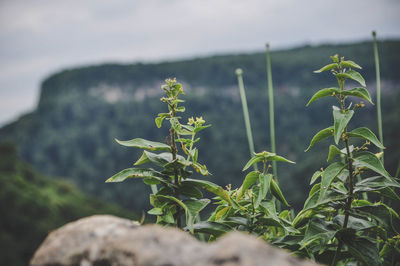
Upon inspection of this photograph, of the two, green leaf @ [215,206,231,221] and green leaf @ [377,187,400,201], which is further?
green leaf @ [215,206,231,221]

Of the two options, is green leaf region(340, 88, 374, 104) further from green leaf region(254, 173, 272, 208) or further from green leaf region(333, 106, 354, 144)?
green leaf region(254, 173, 272, 208)

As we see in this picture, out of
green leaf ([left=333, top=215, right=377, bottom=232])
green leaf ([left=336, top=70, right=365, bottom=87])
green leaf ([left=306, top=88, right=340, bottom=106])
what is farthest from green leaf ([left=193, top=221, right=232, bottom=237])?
green leaf ([left=336, top=70, right=365, bottom=87])

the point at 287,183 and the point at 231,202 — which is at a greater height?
the point at 231,202

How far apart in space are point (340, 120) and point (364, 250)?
15.9 inches

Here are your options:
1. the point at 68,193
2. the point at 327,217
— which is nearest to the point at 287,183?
the point at 68,193

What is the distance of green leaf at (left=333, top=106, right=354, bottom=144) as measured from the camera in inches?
41.6

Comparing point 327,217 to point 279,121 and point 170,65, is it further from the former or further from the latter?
point 170,65

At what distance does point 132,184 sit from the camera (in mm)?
70375

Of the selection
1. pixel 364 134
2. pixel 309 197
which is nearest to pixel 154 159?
pixel 309 197

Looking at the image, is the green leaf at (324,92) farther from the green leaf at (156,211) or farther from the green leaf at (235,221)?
the green leaf at (156,211)

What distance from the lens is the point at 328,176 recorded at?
1100 millimetres

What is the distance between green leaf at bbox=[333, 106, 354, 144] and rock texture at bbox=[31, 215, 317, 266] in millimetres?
472

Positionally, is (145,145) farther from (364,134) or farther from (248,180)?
(364,134)

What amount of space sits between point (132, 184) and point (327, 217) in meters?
71.0
